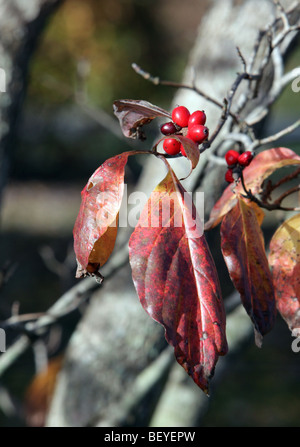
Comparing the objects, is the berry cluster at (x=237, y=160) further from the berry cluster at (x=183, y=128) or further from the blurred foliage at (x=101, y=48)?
the blurred foliage at (x=101, y=48)

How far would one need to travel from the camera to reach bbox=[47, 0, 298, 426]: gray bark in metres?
1.49

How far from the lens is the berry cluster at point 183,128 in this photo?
691mm

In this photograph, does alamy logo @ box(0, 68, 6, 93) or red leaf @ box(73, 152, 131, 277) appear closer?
red leaf @ box(73, 152, 131, 277)

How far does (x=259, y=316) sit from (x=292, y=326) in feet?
0.46

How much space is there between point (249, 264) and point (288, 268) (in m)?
0.10

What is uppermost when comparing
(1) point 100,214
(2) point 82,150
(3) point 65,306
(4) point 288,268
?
(1) point 100,214

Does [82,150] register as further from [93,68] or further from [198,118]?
[198,118]

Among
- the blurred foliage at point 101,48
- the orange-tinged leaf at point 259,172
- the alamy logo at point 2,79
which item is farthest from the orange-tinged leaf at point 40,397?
the blurred foliage at point 101,48

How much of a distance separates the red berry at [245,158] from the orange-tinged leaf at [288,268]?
14 cm

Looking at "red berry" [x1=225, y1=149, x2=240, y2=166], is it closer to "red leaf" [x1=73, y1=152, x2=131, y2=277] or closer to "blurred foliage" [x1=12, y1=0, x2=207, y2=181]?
"red leaf" [x1=73, y1=152, x2=131, y2=277]

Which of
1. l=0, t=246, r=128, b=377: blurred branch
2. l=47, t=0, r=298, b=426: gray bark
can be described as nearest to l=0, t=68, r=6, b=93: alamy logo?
l=47, t=0, r=298, b=426: gray bark

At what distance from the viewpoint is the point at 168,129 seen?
0.74 metres

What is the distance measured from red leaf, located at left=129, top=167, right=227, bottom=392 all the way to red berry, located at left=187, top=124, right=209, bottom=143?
63 mm

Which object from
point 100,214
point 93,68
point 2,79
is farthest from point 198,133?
point 93,68
